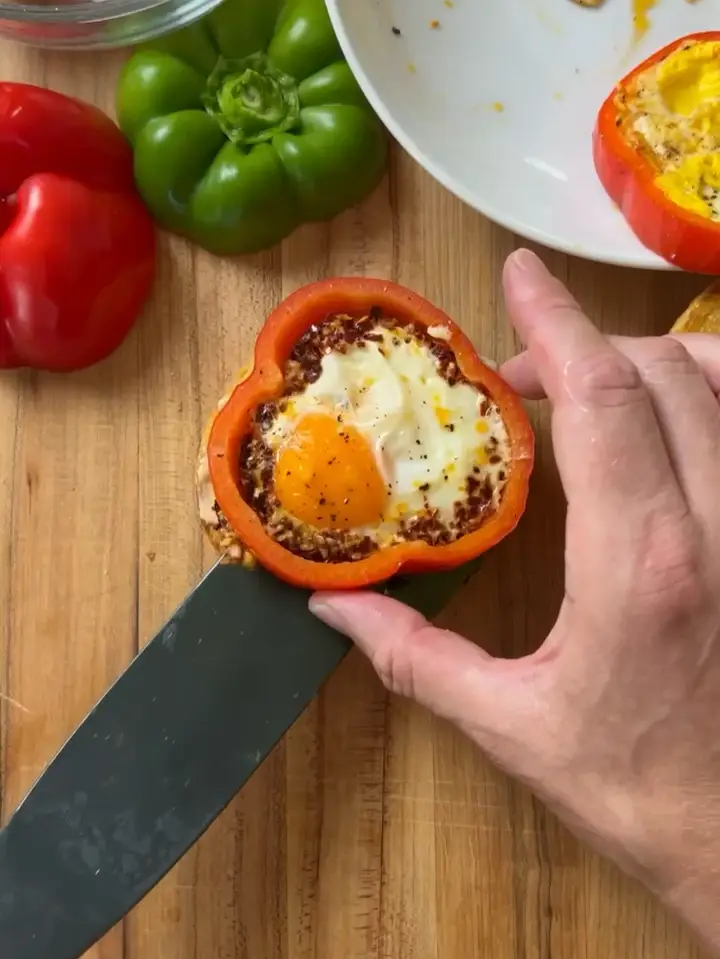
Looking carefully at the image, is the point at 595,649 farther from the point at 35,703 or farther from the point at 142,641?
the point at 35,703

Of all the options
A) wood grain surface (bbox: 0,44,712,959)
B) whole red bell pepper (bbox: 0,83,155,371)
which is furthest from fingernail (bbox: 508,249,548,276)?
whole red bell pepper (bbox: 0,83,155,371)

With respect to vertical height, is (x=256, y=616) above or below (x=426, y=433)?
below

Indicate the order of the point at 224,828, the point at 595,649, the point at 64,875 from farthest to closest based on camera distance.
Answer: the point at 224,828 → the point at 64,875 → the point at 595,649

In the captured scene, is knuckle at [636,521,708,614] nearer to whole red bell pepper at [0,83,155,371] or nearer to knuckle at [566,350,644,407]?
knuckle at [566,350,644,407]

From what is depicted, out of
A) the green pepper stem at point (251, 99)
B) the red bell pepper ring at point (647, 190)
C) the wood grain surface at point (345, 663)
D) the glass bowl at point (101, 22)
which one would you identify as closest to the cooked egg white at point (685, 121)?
the red bell pepper ring at point (647, 190)

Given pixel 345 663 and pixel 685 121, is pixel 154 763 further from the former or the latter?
pixel 685 121

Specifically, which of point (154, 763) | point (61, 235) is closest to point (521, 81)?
point (61, 235)

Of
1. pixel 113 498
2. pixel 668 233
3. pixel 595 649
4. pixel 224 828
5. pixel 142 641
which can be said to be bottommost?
pixel 224 828

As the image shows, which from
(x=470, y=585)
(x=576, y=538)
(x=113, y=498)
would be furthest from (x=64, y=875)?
(x=576, y=538)

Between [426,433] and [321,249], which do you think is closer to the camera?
[426,433]
